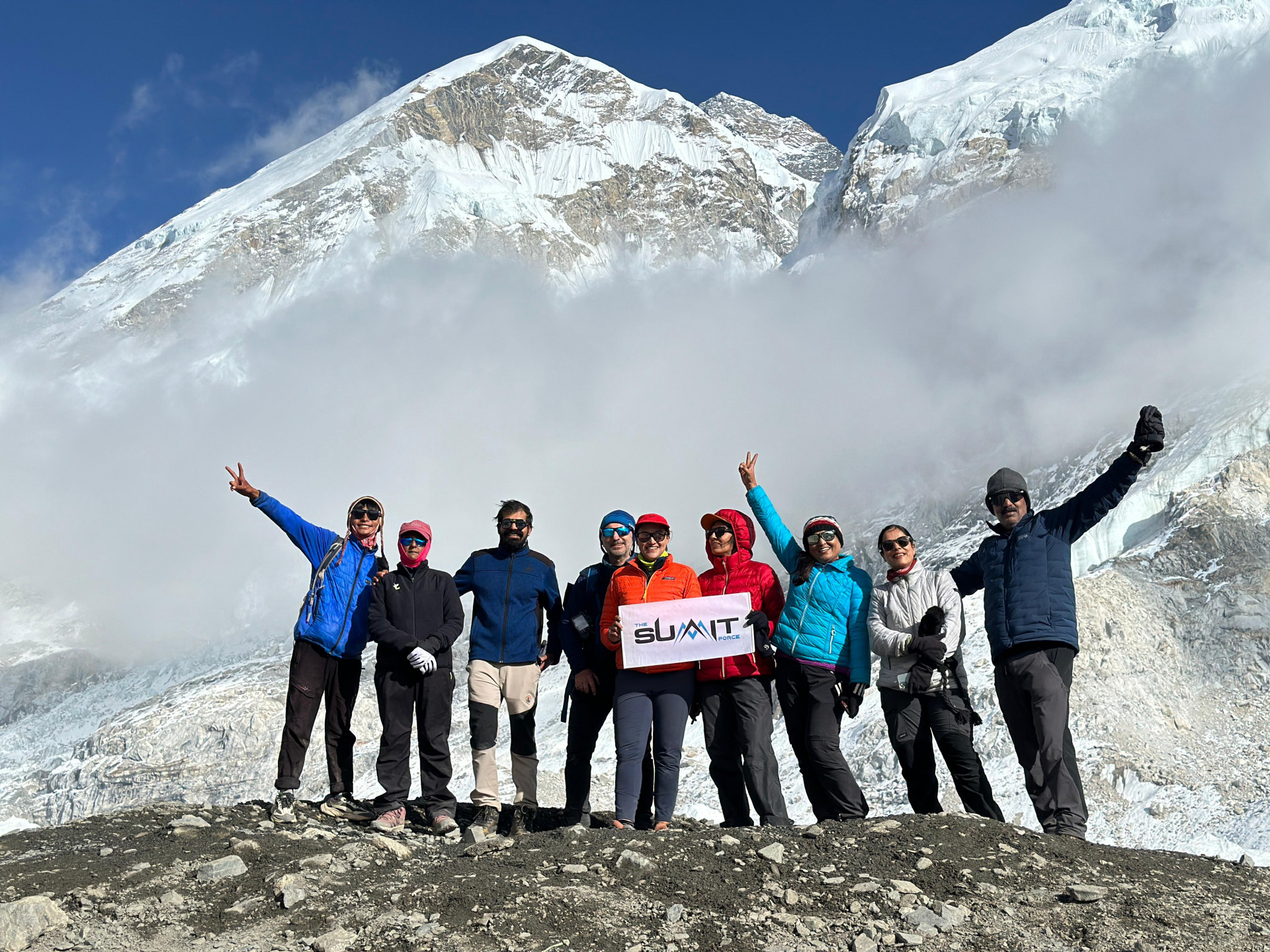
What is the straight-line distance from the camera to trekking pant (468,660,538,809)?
7.06 m

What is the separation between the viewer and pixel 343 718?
24.6 ft

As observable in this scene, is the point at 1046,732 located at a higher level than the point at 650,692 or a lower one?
lower

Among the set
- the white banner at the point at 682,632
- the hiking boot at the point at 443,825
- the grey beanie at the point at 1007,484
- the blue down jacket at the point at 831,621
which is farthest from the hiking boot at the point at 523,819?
the grey beanie at the point at 1007,484

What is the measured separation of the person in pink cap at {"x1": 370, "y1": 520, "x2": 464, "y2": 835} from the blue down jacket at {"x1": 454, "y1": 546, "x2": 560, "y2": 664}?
20 centimetres

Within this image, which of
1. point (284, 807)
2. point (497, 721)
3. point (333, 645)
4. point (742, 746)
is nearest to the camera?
point (742, 746)

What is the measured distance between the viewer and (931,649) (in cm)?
634

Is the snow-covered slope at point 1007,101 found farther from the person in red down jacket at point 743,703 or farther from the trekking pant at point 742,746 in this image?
the trekking pant at point 742,746

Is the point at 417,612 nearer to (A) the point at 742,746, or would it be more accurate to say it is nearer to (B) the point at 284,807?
(B) the point at 284,807

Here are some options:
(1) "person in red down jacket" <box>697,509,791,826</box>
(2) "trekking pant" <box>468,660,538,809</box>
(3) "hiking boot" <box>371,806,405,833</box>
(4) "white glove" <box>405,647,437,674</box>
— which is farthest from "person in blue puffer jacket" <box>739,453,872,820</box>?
(3) "hiking boot" <box>371,806,405,833</box>

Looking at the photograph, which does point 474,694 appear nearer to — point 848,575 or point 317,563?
point 317,563

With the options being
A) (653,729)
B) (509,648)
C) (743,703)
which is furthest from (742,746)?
(509,648)

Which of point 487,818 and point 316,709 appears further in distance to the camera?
point 316,709

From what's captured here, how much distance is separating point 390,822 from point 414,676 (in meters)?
1.02

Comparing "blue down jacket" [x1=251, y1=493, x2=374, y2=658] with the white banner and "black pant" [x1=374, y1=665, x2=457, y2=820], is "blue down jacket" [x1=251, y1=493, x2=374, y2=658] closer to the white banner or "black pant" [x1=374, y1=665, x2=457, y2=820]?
"black pant" [x1=374, y1=665, x2=457, y2=820]
